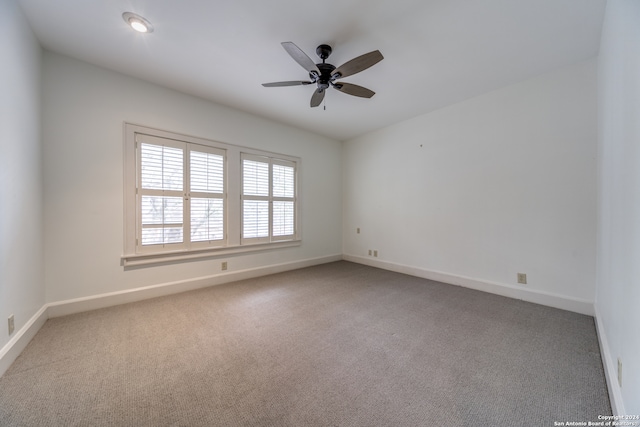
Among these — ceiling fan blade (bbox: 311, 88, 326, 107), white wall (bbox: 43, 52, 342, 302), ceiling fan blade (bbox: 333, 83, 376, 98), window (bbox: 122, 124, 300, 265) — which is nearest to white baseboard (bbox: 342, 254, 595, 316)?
window (bbox: 122, 124, 300, 265)

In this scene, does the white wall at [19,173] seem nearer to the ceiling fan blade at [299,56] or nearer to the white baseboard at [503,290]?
the ceiling fan blade at [299,56]

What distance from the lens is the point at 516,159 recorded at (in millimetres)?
2967

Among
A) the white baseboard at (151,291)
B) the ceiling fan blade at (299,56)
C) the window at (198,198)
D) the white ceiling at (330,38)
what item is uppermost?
the white ceiling at (330,38)

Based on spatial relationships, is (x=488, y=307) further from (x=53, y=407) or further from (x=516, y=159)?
(x=53, y=407)

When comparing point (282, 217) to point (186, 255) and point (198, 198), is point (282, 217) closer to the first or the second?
point (198, 198)

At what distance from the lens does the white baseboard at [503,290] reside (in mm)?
2544

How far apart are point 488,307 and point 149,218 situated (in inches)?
172

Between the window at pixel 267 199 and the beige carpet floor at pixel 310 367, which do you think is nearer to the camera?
the beige carpet floor at pixel 310 367

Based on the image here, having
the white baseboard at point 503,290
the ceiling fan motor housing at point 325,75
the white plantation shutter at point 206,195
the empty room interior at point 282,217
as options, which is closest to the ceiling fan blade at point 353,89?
the ceiling fan motor housing at point 325,75

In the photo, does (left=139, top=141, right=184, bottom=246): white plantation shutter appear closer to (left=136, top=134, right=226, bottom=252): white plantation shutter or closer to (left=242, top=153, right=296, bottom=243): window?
(left=136, top=134, right=226, bottom=252): white plantation shutter

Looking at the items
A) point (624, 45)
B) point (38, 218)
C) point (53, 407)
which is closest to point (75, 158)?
point (38, 218)

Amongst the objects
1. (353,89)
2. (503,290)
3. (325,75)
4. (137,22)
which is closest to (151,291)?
(137,22)

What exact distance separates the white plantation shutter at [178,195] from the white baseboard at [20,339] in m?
0.99

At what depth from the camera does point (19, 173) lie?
193cm
